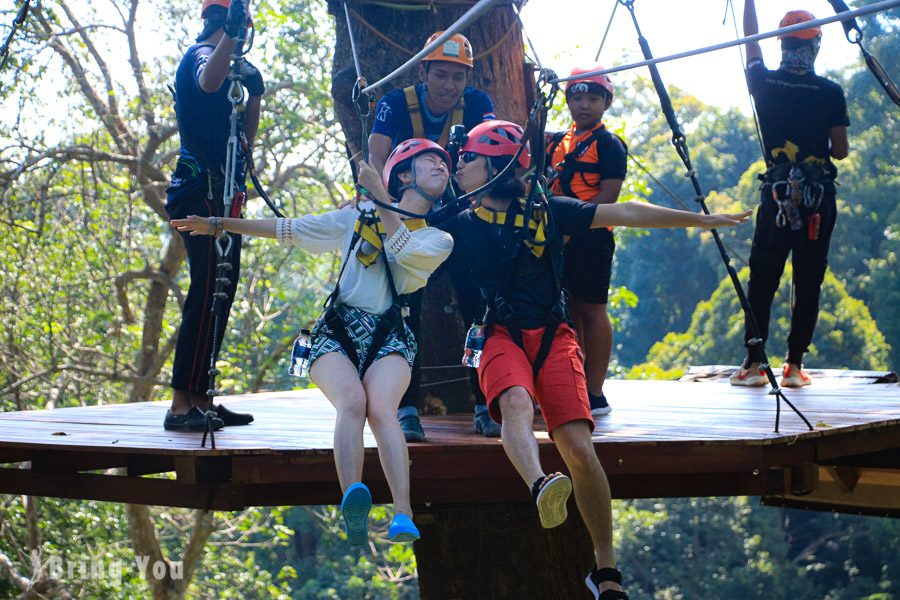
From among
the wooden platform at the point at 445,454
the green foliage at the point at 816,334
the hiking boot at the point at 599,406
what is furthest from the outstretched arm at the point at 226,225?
the green foliage at the point at 816,334

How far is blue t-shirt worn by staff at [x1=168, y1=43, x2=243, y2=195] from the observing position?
4.56m

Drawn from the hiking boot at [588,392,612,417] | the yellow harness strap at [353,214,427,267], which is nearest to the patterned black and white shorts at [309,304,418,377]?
the yellow harness strap at [353,214,427,267]

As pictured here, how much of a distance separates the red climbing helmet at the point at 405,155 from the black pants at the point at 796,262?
7.85ft

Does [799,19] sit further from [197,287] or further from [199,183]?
[197,287]

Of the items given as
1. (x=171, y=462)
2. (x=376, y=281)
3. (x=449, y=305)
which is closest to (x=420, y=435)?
(x=376, y=281)

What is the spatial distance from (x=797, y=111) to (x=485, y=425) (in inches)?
94.1

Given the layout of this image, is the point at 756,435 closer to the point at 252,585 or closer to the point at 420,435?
the point at 420,435

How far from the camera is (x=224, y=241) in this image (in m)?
3.92

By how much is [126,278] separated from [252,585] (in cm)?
454

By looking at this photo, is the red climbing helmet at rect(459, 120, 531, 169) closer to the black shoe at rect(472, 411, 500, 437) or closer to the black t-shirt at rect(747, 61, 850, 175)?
the black shoe at rect(472, 411, 500, 437)

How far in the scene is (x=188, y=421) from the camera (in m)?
4.63

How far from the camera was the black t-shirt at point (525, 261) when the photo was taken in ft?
13.1

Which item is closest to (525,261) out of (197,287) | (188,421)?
(197,287)

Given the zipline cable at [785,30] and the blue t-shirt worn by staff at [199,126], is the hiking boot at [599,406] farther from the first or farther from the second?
the blue t-shirt worn by staff at [199,126]
